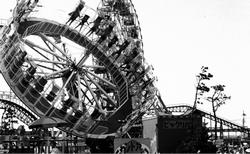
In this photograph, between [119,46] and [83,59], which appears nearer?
[83,59]

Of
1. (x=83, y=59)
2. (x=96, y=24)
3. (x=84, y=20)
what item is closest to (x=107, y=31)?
(x=96, y=24)

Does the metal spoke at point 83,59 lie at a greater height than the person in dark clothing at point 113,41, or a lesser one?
lesser

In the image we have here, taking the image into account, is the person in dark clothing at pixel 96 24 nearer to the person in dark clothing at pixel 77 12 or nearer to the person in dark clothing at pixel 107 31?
the person in dark clothing at pixel 107 31

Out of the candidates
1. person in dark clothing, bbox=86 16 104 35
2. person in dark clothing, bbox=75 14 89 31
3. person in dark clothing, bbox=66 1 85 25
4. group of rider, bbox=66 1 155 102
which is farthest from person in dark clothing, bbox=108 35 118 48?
person in dark clothing, bbox=66 1 85 25

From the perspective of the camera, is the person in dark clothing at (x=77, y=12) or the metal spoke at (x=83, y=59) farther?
the metal spoke at (x=83, y=59)

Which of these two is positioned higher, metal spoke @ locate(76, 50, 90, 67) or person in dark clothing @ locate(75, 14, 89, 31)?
person in dark clothing @ locate(75, 14, 89, 31)

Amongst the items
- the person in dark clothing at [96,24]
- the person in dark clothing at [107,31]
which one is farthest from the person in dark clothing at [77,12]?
the person in dark clothing at [107,31]

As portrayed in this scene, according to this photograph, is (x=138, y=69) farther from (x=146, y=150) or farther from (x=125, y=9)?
(x=146, y=150)

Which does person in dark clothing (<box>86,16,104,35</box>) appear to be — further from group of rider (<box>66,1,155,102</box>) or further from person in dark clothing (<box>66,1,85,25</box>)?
person in dark clothing (<box>66,1,85,25</box>)

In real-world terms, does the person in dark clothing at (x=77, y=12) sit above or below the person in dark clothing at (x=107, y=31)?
above

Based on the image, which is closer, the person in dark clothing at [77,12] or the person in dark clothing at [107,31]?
the person in dark clothing at [77,12]

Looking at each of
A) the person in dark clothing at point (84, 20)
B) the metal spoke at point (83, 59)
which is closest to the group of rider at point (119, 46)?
the person in dark clothing at point (84, 20)

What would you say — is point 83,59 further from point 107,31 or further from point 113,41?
point 107,31

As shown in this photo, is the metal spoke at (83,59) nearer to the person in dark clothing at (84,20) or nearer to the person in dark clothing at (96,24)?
the person in dark clothing at (96,24)
